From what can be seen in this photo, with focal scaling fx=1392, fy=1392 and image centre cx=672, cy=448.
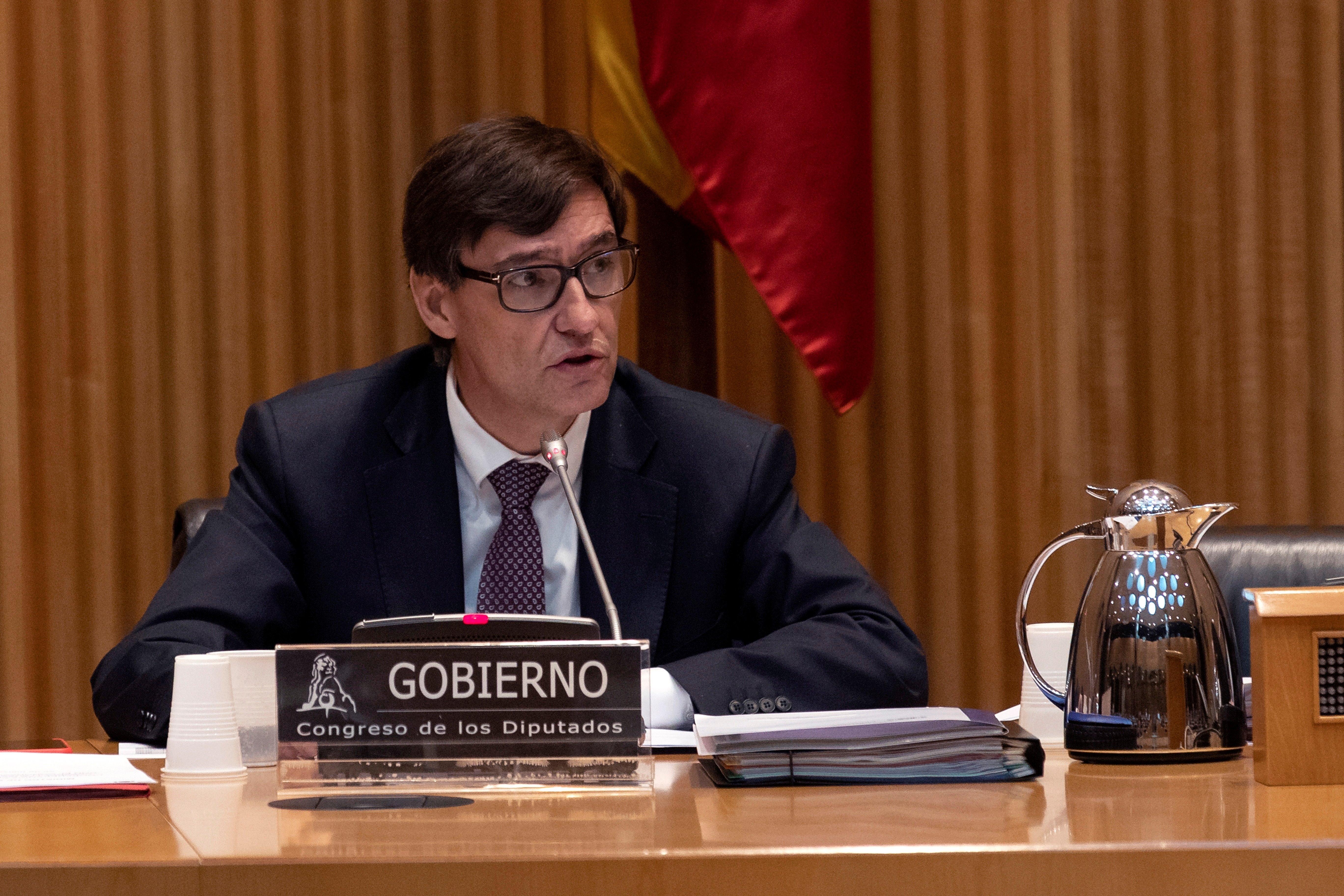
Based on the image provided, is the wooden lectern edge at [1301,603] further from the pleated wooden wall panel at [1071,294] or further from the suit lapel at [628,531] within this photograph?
the pleated wooden wall panel at [1071,294]

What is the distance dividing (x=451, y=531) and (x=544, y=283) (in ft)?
1.22

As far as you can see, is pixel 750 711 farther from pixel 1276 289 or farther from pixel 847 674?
pixel 1276 289

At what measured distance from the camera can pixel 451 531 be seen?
1.95 m

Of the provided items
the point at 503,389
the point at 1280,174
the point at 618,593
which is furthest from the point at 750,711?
the point at 1280,174

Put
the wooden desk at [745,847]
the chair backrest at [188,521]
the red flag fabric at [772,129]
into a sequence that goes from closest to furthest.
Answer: the wooden desk at [745,847] < the chair backrest at [188,521] < the red flag fabric at [772,129]

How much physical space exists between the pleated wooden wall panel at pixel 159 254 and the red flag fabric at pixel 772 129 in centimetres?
35

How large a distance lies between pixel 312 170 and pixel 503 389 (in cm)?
89

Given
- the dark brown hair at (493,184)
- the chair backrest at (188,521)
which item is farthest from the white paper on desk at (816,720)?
the chair backrest at (188,521)

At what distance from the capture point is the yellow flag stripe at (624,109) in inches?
102

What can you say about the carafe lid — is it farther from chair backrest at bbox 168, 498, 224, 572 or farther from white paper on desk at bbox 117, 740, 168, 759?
chair backrest at bbox 168, 498, 224, 572

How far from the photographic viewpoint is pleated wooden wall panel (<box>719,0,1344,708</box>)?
2674 mm

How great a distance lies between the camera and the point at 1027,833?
857 millimetres

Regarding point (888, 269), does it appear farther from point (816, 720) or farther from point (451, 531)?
point (816, 720)

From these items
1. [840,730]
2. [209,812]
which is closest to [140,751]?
[209,812]
